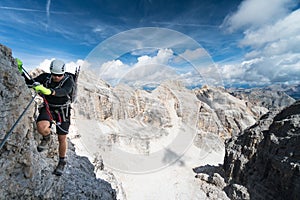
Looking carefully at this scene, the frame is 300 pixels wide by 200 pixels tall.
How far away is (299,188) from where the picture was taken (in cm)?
1537

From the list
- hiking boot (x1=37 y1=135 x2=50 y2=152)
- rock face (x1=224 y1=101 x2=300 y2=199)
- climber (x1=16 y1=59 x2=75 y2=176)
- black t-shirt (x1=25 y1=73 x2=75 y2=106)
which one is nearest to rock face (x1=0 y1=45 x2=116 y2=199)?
hiking boot (x1=37 y1=135 x2=50 y2=152)

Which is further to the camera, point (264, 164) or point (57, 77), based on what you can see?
point (264, 164)

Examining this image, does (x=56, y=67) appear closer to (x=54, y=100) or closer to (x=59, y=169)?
(x=54, y=100)

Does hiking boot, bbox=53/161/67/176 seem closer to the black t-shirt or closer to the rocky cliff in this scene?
the black t-shirt

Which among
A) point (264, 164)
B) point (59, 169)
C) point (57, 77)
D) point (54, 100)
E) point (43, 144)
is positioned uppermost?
point (57, 77)

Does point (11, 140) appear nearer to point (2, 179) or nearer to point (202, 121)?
point (2, 179)

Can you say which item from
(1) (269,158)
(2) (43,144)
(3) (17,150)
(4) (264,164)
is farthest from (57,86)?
(4) (264,164)

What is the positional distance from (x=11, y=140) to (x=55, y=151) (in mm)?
2830

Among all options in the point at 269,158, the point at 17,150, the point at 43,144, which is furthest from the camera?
the point at 269,158

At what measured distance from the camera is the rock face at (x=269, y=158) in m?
16.9

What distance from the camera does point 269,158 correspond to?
1973 cm

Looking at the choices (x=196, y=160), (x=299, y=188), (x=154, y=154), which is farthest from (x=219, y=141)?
(x=299, y=188)

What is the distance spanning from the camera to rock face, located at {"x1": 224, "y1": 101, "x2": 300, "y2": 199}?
1695cm

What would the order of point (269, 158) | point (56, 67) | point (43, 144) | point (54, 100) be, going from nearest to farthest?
point (56, 67), point (54, 100), point (43, 144), point (269, 158)
